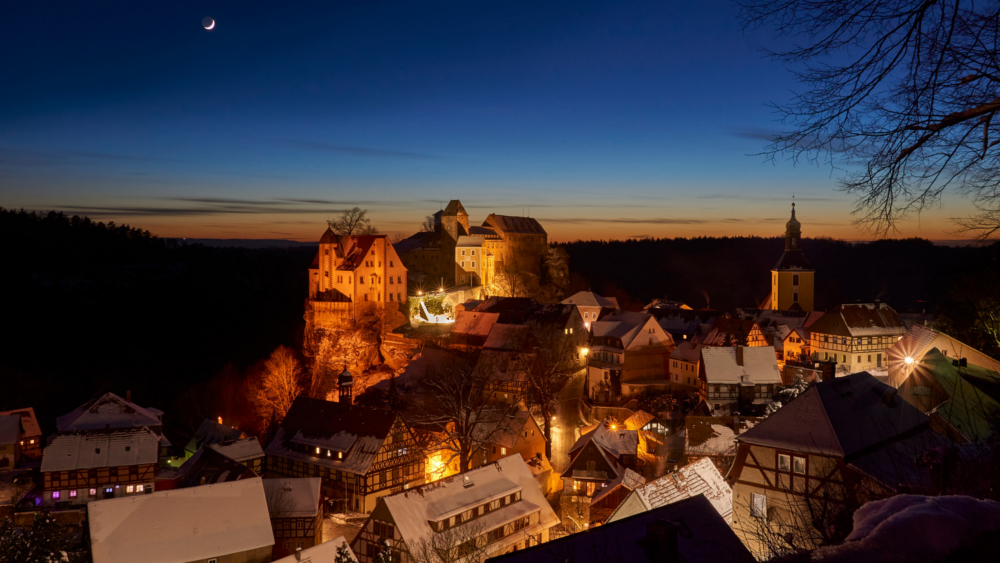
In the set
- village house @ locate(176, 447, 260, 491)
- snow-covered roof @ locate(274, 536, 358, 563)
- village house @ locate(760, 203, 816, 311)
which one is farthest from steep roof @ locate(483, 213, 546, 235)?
snow-covered roof @ locate(274, 536, 358, 563)

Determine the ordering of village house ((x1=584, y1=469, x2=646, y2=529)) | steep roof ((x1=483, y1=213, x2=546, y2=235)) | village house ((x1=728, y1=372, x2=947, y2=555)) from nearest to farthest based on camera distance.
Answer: village house ((x1=728, y1=372, x2=947, y2=555)) < village house ((x1=584, y1=469, x2=646, y2=529)) < steep roof ((x1=483, y1=213, x2=546, y2=235))

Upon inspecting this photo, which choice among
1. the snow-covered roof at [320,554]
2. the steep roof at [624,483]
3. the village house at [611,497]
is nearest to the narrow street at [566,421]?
the steep roof at [624,483]

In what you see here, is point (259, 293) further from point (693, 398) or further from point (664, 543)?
point (664, 543)

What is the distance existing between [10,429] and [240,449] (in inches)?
543

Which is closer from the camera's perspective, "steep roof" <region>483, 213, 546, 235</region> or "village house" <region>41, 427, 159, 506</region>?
"village house" <region>41, 427, 159, 506</region>

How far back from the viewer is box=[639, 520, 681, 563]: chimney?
10250 millimetres

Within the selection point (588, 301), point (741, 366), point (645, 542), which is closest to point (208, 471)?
point (645, 542)

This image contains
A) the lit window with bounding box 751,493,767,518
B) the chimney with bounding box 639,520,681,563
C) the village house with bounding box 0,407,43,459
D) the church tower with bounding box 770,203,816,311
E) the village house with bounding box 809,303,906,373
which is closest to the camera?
the chimney with bounding box 639,520,681,563

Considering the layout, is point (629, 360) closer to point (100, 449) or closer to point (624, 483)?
point (624, 483)

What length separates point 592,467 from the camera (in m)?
27.5

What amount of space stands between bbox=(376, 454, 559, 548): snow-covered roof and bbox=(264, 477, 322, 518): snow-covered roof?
5223 millimetres

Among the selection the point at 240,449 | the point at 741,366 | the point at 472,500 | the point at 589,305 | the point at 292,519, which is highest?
the point at 589,305

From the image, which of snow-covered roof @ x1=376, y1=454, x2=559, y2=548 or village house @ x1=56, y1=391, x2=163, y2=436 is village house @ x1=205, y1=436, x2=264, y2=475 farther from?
snow-covered roof @ x1=376, y1=454, x2=559, y2=548

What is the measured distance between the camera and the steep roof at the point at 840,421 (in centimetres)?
1563
